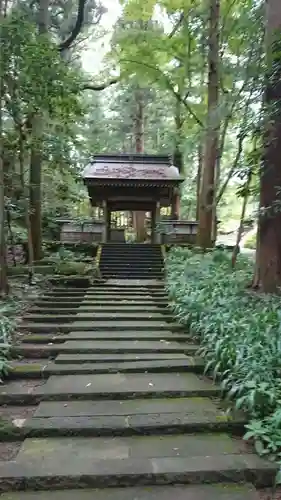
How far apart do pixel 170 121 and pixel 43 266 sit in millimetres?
16099

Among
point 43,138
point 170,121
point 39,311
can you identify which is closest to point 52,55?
point 43,138

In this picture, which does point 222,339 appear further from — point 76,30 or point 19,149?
point 76,30

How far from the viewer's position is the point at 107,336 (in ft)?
18.5

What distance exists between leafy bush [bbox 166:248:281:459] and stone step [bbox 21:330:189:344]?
0.30 meters

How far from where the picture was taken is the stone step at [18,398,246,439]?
10.6 feet

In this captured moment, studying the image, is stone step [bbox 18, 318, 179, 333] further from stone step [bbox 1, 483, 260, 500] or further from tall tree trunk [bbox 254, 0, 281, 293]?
stone step [bbox 1, 483, 260, 500]

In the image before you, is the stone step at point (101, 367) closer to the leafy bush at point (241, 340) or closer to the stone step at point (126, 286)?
the leafy bush at point (241, 340)

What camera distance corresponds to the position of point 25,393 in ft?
12.6

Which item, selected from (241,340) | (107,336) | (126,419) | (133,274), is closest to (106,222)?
(133,274)

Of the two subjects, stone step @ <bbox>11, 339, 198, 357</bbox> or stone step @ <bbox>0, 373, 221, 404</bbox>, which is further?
stone step @ <bbox>11, 339, 198, 357</bbox>

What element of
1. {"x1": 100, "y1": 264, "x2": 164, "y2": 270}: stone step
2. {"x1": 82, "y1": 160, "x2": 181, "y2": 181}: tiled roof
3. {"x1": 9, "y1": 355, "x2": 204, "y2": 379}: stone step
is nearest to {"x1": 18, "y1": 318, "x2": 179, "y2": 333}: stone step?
{"x1": 9, "y1": 355, "x2": 204, "y2": 379}: stone step

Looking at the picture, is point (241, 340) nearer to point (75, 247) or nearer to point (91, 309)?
point (91, 309)

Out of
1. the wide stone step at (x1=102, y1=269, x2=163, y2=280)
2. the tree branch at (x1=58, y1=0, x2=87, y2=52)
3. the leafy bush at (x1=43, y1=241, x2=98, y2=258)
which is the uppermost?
the tree branch at (x1=58, y1=0, x2=87, y2=52)

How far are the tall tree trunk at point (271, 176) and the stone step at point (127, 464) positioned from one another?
3.79 meters
